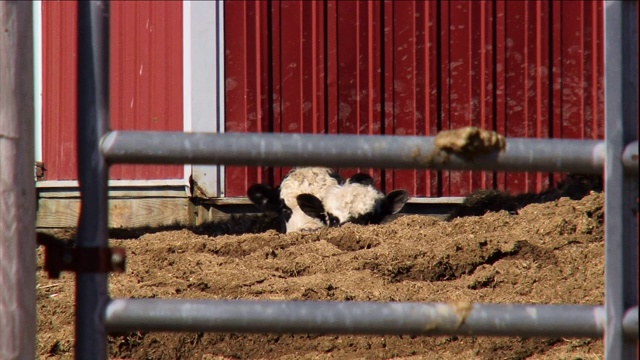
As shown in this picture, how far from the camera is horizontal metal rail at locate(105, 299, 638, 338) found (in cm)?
186

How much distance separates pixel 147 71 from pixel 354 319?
24.5 ft

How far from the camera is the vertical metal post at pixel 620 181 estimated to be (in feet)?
6.10

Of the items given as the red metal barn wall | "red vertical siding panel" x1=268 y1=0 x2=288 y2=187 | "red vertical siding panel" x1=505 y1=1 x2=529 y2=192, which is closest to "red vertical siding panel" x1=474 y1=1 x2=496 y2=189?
the red metal barn wall

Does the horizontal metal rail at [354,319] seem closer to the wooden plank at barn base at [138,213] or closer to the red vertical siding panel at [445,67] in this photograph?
the wooden plank at barn base at [138,213]

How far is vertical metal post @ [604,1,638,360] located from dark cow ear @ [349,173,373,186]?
22.3 feet

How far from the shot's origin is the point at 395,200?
8391 mm

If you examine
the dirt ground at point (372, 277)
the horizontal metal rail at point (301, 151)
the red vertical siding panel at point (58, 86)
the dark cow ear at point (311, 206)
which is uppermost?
the red vertical siding panel at point (58, 86)

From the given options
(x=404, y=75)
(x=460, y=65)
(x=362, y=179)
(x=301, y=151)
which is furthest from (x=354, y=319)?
(x=460, y=65)

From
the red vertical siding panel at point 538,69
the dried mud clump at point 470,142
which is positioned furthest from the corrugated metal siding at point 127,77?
the dried mud clump at point 470,142

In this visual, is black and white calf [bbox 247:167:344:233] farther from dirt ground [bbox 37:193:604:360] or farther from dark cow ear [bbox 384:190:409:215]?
dirt ground [bbox 37:193:604:360]

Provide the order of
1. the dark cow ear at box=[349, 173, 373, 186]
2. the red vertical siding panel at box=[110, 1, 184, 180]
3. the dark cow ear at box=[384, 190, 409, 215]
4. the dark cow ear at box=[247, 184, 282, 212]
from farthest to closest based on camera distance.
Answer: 1. the red vertical siding panel at box=[110, 1, 184, 180]
2. the dark cow ear at box=[349, 173, 373, 186]
3. the dark cow ear at box=[247, 184, 282, 212]
4. the dark cow ear at box=[384, 190, 409, 215]

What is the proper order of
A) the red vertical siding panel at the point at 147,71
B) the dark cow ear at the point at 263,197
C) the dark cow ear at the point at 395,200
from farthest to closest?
the red vertical siding panel at the point at 147,71 → the dark cow ear at the point at 263,197 → the dark cow ear at the point at 395,200

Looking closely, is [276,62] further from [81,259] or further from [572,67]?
[81,259]

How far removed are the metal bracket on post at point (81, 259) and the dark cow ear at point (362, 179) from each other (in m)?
6.82
